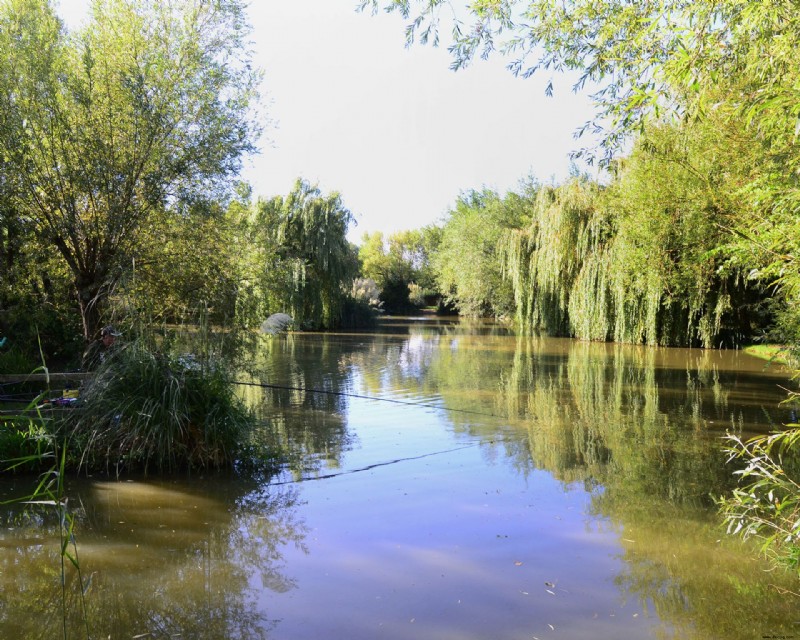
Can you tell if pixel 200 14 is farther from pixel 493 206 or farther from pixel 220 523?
pixel 493 206

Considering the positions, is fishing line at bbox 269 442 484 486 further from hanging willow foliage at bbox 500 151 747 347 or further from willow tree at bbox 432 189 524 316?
willow tree at bbox 432 189 524 316

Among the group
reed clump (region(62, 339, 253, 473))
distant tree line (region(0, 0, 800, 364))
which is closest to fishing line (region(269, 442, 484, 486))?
reed clump (region(62, 339, 253, 473))

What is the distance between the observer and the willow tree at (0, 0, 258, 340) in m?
9.23

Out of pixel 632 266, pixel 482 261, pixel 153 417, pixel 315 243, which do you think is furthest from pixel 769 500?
pixel 482 261

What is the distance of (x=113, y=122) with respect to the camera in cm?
944

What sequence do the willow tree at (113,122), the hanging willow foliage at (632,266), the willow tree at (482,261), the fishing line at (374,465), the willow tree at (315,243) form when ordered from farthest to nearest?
the willow tree at (482,261) → the willow tree at (315,243) → the hanging willow foliage at (632,266) → the willow tree at (113,122) → the fishing line at (374,465)

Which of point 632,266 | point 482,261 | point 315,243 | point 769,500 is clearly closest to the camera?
point 769,500

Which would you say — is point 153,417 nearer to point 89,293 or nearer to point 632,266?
point 89,293

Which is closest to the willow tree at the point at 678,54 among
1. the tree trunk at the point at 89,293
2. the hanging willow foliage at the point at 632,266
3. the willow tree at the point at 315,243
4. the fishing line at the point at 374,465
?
the fishing line at the point at 374,465

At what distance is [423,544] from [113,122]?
303 inches

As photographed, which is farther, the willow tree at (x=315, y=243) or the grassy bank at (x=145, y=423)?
the willow tree at (x=315, y=243)

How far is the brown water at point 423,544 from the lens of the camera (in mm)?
3660

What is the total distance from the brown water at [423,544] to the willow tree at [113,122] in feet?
12.7

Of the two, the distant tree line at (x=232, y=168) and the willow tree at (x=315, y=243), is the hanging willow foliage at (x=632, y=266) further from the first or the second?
the willow tree at (x=315, y=243)
